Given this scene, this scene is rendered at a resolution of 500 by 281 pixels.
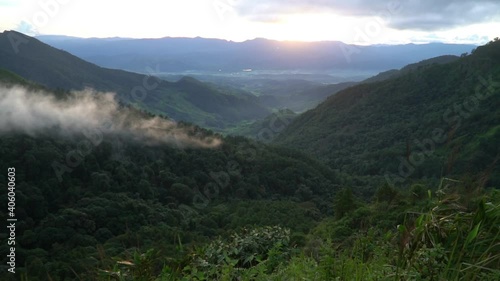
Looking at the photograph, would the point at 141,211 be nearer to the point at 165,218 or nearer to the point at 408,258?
the point at 165,218

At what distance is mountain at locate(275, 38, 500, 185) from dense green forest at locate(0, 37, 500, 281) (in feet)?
1.86

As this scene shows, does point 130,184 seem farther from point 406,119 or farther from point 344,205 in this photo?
point 406,119

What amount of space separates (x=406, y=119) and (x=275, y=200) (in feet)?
211

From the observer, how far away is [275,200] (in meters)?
71.6

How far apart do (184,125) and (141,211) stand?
39294mm

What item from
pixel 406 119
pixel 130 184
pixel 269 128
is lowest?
pixel 269 128

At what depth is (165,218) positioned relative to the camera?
185 ft

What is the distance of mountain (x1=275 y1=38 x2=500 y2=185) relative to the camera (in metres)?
87.8

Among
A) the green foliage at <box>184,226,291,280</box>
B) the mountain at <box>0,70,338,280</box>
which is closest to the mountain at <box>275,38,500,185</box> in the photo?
the mountain at <box>0,70,338,280</box>

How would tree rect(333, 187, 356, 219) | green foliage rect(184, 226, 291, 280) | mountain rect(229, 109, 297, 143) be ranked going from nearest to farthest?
green foliage rect(184, 226, 291, 280) < tree rect(333, 187, 356, 219) < mountain rect(229, 109, 297, 143)

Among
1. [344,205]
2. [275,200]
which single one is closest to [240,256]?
[344,205]

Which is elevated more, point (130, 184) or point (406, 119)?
point (406, 119)

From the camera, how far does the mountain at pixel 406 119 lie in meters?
87.8

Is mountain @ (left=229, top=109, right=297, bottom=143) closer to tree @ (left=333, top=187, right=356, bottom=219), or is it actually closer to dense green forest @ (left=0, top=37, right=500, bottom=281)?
dense green forest @ (left=0, top=37, right=500, bottom=281)
